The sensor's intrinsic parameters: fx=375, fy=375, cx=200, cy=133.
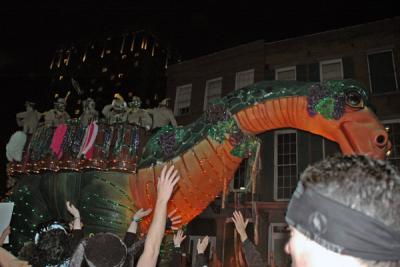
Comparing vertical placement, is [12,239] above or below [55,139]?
below

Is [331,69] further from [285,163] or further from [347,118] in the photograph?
[347,118]

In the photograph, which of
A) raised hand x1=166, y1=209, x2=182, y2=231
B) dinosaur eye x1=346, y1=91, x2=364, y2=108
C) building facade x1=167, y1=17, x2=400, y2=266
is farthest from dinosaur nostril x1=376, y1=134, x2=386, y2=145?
building facade x1=167, y1=17, x2=400, y2=266

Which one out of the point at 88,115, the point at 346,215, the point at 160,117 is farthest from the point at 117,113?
the point at 346,215

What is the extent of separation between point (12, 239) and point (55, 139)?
1.58m

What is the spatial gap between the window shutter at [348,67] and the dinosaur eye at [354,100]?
7.00m

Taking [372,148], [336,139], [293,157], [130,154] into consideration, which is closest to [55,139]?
[130,154]

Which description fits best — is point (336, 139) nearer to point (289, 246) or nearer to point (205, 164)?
point (205, 164)

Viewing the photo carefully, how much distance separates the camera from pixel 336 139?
13.2 ft

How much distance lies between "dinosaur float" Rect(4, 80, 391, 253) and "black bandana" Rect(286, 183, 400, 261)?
10.4 ft

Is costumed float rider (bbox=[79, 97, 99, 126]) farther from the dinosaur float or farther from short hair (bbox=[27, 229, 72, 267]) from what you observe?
short hair (bbox=[27, 229, 72, 267])

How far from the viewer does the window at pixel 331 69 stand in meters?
10.7

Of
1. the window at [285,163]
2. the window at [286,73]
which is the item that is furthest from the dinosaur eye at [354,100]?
the window at [286,73]

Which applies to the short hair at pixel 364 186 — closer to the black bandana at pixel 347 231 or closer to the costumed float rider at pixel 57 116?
the black bandana at pixel 347 231

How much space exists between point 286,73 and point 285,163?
2756 mm
